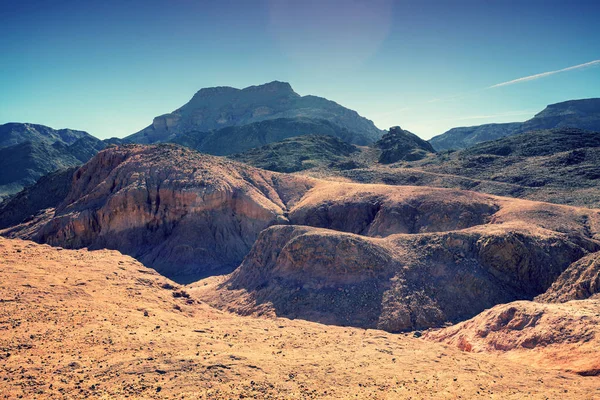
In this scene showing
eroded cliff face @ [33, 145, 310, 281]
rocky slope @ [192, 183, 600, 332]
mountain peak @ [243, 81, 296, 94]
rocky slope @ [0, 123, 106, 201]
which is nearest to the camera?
rocky slope @ [192, 183, 600, 332]

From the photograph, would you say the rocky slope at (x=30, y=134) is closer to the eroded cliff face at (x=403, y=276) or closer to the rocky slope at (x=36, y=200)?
the rocky slope at (x=36, y=200)

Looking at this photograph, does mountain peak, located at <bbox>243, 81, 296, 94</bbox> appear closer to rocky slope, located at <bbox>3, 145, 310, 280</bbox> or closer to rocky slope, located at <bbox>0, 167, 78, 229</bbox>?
rocky slope, located at <bbox>0, 167, 78, 229</bbox>

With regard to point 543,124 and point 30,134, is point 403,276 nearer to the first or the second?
point 543,124

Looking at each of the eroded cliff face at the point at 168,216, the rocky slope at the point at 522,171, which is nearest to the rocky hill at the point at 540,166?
the rocky slope at the point at 522,171

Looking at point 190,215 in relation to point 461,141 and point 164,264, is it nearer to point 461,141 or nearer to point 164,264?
point 164,264

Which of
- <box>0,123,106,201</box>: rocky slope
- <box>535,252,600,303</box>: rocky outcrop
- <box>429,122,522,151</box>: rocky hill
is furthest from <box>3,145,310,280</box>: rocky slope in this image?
<box>429,122,522,151</box>: rocky hill

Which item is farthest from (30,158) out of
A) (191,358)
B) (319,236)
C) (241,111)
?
(191,358)
